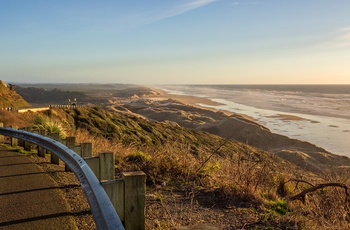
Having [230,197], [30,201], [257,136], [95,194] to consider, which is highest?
[95,194]

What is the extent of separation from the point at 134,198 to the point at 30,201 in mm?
2308

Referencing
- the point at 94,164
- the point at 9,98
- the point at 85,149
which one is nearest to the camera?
the point at 94,164

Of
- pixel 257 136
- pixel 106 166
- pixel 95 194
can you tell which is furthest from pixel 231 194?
pixel 257 136

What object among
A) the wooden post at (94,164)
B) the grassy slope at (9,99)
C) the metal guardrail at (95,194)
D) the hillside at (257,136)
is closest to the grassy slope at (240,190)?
the wooden post at (94,164)

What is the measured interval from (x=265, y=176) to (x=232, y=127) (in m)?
33.0

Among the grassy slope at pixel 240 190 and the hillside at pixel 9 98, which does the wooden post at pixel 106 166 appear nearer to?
the grassy slope at pixel 240 190

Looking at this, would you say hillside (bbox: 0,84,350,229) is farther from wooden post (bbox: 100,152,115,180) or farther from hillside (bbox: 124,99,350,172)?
hillside (bbox: 124,99,350,172)

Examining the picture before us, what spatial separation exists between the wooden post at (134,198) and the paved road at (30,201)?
38.8 inches

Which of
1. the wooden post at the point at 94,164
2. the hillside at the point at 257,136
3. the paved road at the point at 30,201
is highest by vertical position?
the wooden post at the point at 94,164

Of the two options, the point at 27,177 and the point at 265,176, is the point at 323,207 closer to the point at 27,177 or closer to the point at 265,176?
the point at 265,176

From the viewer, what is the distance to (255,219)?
16.0 feet

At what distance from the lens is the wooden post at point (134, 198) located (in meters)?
3.17

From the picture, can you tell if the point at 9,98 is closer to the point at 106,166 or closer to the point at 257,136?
the point at 257,136

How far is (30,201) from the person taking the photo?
15.8 feet
